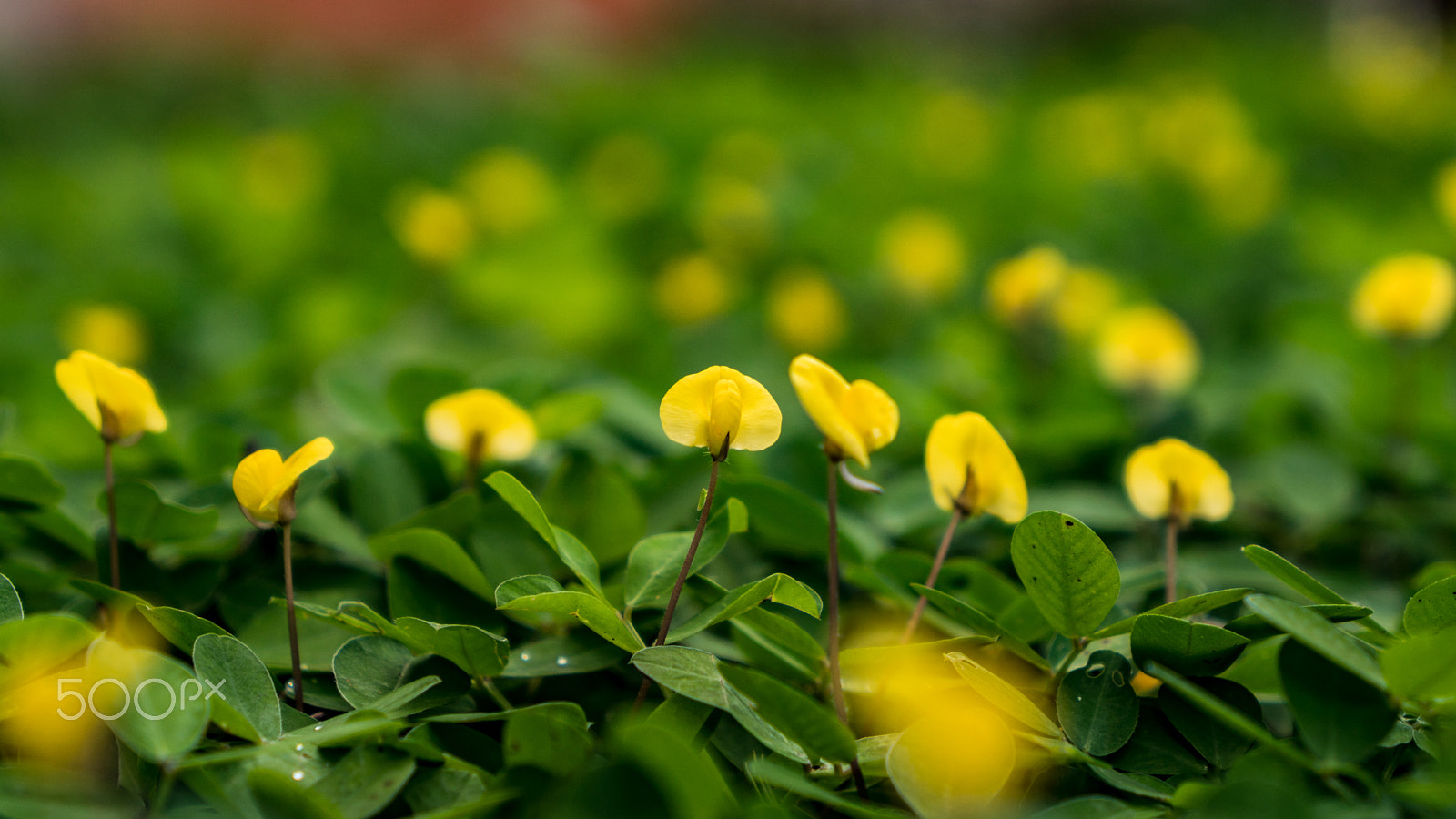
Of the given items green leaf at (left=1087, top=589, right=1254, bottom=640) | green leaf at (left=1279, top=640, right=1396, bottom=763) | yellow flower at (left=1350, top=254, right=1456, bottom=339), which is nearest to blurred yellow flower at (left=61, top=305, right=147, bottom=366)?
green leaf at (left=1087, top=589, right=1254, bottom=640)

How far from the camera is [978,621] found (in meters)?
0.69

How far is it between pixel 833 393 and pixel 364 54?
19.9ft

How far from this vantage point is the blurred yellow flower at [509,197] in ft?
7.17

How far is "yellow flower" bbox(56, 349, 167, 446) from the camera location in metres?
0.76

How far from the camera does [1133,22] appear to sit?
7.02 metres

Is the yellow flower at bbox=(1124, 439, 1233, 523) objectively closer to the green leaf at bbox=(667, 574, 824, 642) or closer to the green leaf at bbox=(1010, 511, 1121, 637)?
the green leaf at bbox=(1010, 511, 1121, 637)

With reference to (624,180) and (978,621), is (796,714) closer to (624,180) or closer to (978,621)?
(978,621)

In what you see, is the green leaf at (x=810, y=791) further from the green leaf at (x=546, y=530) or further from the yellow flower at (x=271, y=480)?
the yellow flower at (x=271, y=480)

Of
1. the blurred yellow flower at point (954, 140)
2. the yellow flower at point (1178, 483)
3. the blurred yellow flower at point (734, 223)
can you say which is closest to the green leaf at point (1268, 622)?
the yellow flower at point (1178, 483)

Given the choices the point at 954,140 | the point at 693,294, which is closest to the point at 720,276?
Answer: the point at 693,294

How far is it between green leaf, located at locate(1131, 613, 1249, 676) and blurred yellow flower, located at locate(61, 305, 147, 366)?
1395mm

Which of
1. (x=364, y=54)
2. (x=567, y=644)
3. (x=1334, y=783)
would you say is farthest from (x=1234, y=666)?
(x=364, y=54)

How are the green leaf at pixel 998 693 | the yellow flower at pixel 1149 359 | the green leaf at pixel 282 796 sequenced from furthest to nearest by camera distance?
1. the yellow flower at pixel 1149 359
2. the green leaf at pixel 998 693
3. the green leaf at pixel 282 796

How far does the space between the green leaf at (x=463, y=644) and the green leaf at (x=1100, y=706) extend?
1.22 feet
